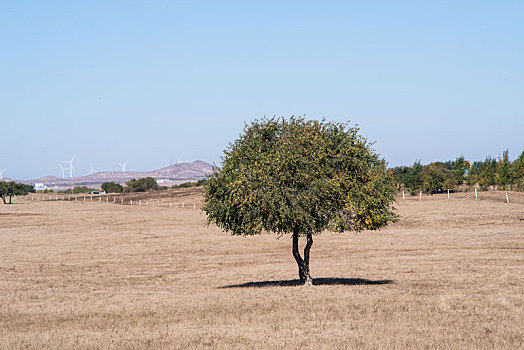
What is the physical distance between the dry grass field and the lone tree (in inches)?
157

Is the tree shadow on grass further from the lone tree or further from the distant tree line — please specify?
the distant tree line

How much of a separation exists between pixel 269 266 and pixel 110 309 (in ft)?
78.0

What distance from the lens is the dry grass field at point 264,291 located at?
65.6 feet

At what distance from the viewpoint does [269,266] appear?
49.8 m

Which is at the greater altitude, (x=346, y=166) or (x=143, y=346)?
(x=346, y=166)

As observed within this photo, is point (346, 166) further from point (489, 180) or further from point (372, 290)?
point (489, 180)

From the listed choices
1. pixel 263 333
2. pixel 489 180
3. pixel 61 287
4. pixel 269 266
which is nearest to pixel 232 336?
pixel 263 333

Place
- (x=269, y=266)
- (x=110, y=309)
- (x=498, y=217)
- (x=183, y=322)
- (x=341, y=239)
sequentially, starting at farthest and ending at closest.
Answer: (x=498, y=217)
(x=341, y=239)
(x=269, y=266)
(x=110, y=309)
(x=183, y=322)

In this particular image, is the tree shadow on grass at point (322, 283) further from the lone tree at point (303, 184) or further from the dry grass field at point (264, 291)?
the lone tree at point (303, 184)

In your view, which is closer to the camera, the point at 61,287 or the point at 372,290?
the point at 372,290

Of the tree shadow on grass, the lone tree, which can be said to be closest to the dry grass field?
the tree shadow on grass

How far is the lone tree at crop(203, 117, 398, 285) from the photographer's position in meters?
31.4

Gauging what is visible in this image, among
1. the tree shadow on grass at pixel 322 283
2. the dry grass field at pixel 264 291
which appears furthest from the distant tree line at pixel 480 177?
the tree shadow on grass at pixel 322 283

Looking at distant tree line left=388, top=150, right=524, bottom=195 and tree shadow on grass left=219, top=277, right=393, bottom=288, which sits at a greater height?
distant tree line left=388, top=150, right=524, bottom=195
